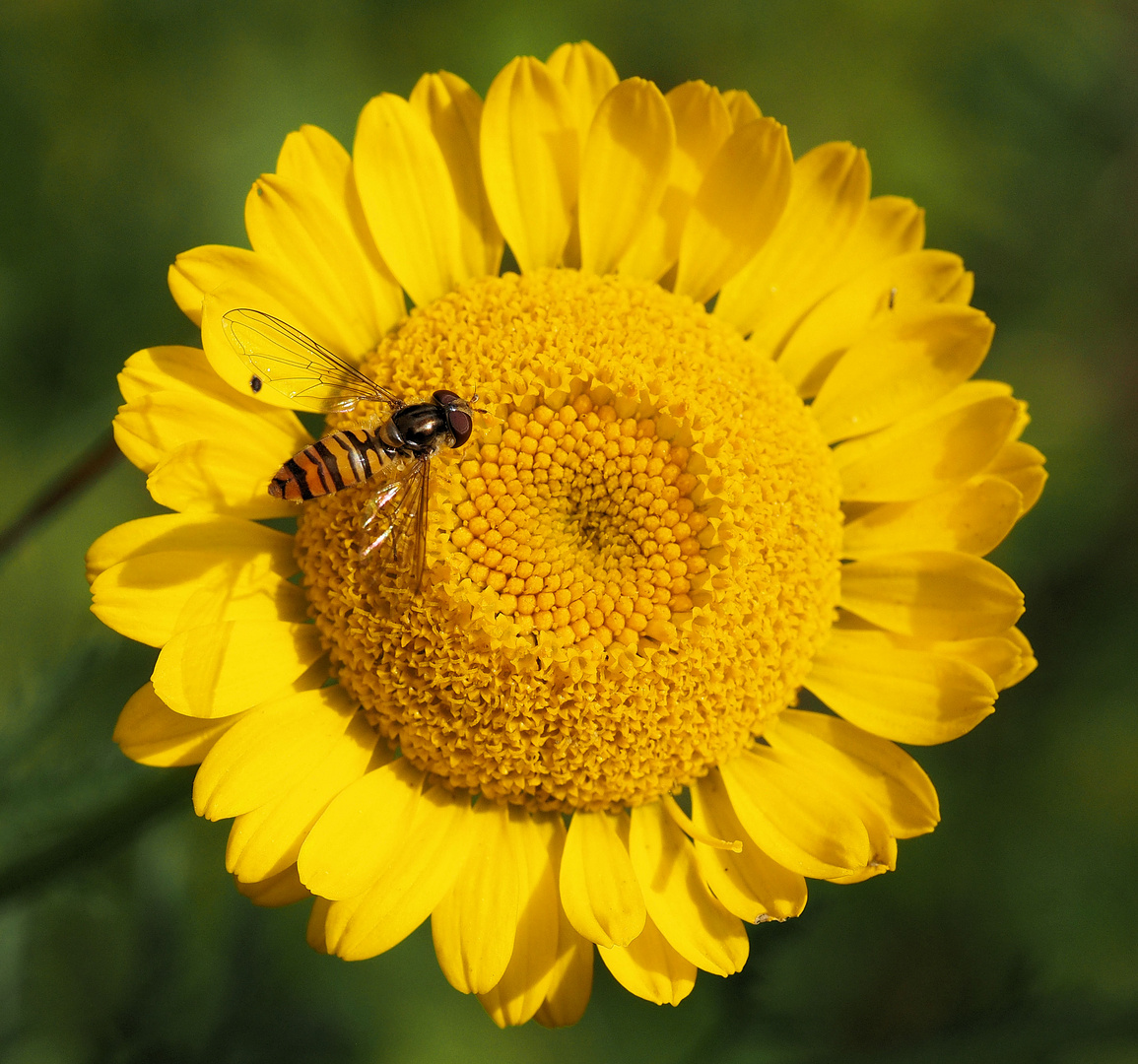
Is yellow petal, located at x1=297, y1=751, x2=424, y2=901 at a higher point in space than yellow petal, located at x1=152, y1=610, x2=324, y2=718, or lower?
lower

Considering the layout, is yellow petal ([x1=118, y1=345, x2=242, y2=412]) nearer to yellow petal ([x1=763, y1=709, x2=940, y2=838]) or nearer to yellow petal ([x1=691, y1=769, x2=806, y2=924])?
yellow petal ([x1=691, y1=769, x2=806, y2=924])

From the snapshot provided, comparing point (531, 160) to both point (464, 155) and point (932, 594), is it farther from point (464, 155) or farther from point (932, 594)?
point (932, 594)

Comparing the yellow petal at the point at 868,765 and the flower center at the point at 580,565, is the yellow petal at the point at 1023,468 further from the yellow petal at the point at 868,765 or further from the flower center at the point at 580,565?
the yellow petal at the point at 868,765

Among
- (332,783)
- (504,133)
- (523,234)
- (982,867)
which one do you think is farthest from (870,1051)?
(504,133)

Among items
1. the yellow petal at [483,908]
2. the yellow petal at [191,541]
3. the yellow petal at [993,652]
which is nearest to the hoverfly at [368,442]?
the yellow petal at [191,541]

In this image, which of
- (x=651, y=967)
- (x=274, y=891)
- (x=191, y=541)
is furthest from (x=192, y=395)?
(x=651, y=967)

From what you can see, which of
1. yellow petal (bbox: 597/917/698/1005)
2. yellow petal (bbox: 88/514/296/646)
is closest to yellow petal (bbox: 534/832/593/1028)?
yellow petal (bbox: 597/917/698/1005)
